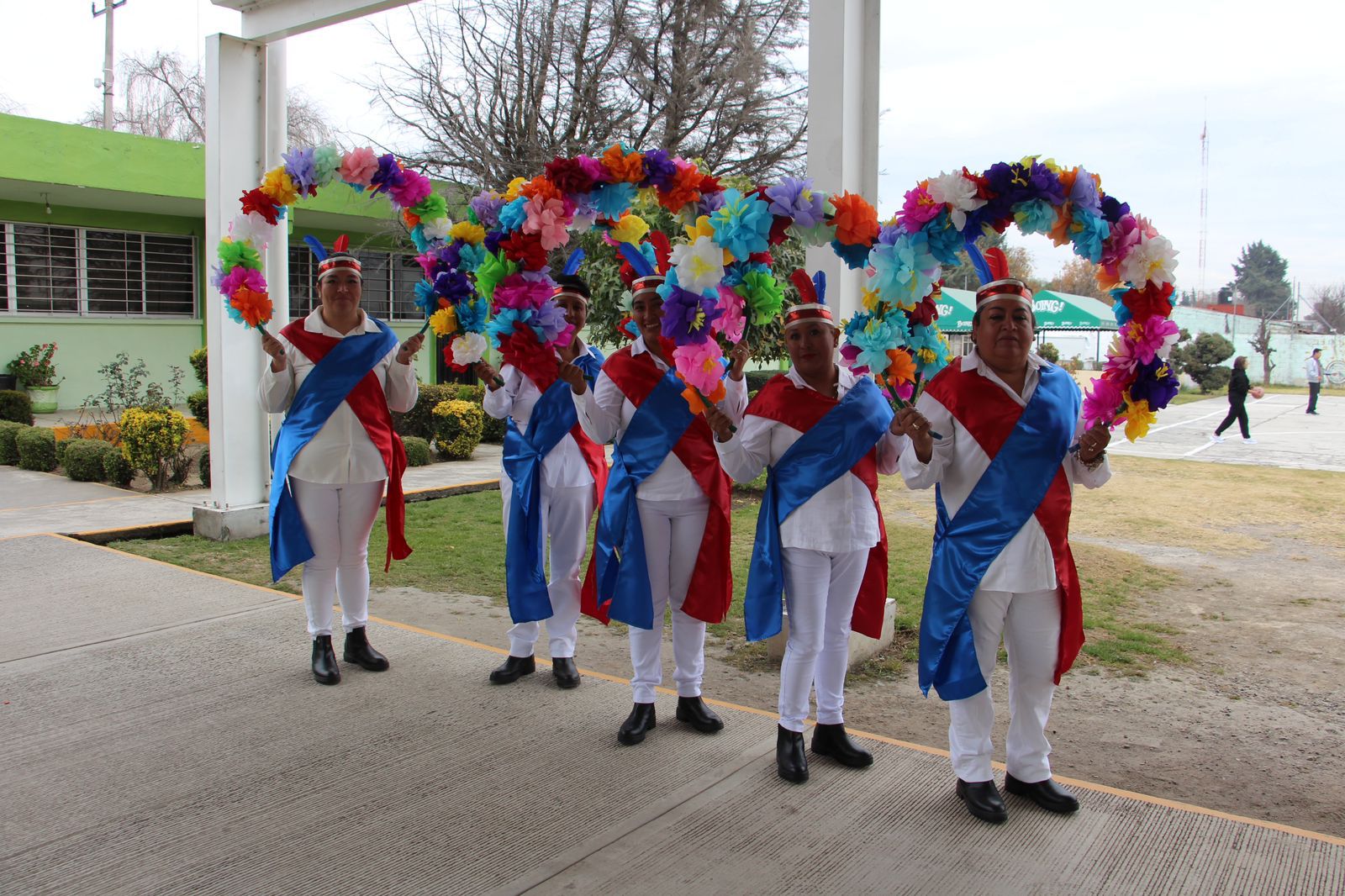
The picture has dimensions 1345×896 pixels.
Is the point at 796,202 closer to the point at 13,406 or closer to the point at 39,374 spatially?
the point at 13,406

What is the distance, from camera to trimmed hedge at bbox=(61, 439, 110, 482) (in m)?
11.3

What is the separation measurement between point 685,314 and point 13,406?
50.6ft

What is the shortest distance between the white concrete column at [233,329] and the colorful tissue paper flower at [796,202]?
5464 mm

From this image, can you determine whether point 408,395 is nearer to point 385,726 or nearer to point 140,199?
point 385,726

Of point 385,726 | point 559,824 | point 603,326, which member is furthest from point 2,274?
point 559,824

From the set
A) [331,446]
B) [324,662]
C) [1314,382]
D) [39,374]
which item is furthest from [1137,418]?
[1314,382]

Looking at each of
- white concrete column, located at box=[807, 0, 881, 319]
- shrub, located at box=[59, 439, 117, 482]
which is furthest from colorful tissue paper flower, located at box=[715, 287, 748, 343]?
shrub, located at box=[59, 439, 117, 482]

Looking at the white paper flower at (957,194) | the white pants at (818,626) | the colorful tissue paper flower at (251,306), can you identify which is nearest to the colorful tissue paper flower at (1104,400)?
the white paper flower at (957,194)

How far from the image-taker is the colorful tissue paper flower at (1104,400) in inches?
130

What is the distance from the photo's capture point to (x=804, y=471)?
3.84m

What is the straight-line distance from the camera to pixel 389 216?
1920cm

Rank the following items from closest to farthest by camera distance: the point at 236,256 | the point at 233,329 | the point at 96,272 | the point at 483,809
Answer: the point at 483,809 < the point at 236,256 < the point at 233,329 < the point at 96,272

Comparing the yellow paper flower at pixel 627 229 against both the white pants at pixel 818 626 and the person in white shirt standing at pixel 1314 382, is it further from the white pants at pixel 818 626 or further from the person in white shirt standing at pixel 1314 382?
the person in white shirt standing at pixel 1314 382

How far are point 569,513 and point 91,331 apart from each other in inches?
655
